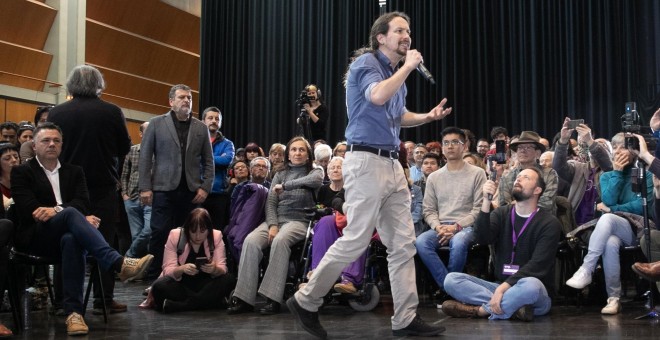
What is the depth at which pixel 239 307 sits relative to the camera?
486cm

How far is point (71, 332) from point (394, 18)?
2174 millimetres

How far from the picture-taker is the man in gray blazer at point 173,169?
5203 millimetres

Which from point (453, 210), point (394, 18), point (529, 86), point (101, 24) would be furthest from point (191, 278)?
point (101, 24)

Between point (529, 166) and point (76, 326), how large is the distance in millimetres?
3040

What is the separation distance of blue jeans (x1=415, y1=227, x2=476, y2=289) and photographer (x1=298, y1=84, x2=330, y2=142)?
313 centimetres

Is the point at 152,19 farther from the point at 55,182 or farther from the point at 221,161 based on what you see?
the point at 55,182

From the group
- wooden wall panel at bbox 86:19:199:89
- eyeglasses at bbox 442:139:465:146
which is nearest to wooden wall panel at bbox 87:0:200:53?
wooden wall panel at bbox 86:19:199:89

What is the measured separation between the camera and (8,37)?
10453 mm

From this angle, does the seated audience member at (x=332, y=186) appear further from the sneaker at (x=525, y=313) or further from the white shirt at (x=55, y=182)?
the white shirt at (x=55, y=182)

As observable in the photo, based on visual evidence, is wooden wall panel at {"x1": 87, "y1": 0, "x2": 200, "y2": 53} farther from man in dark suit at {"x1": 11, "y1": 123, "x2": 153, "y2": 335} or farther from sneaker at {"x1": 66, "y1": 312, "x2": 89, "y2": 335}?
sneaker at {"x1": 66, "y1": 312, "x2": 89, "y2": 335}

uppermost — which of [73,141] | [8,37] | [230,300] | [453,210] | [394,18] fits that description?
[8,37]

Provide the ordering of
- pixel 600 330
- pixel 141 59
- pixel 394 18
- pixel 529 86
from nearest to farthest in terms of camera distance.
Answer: pixel 394 18 → pixel 600 330 → pixel 529 86 → pixel 141 59

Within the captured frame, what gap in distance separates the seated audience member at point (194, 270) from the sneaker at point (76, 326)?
0.96 metres

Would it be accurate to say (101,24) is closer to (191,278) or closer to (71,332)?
(191,278)
